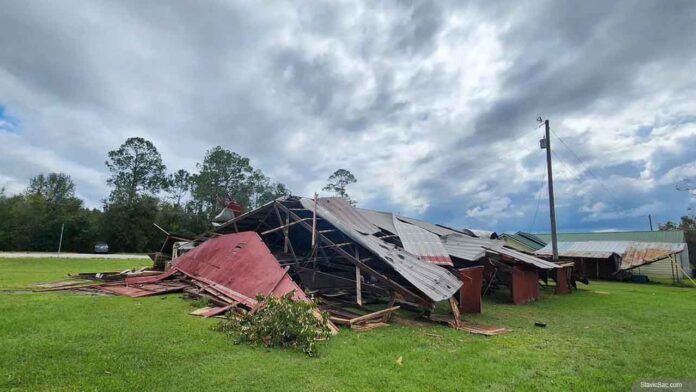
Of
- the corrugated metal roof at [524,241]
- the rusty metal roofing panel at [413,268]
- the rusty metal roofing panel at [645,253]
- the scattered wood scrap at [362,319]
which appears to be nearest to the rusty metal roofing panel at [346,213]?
the rusty metal roofing panel at [413,268]

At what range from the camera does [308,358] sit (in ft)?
18.6

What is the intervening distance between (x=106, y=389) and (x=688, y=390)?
291 inches

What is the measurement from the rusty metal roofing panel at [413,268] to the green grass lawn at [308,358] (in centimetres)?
106

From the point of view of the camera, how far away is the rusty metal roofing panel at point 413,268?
907cm

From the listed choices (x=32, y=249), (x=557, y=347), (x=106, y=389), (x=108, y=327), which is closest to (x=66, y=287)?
(x=108, y=327)

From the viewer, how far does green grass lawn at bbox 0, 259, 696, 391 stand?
15.0ft

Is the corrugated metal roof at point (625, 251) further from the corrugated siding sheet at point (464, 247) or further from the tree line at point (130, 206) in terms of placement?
the tree line at point (130, 206)

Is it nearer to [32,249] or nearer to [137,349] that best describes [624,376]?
[137,349]

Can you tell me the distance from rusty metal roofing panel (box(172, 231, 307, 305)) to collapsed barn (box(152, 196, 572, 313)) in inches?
25.1

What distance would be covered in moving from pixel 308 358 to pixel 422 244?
8253mm

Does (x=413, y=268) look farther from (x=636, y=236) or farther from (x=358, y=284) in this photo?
(x=636, y=236)

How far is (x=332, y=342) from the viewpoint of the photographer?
6688 millimetres

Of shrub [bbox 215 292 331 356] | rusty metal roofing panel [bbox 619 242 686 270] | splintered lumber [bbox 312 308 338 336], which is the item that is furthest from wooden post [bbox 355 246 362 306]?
rusty metal roofing panel [bbox 619 242 686 270]

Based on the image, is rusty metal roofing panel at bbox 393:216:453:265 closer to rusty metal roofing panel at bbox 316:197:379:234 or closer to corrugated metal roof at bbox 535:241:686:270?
rusty metal roofing panel at bbox 316:197:379:234
